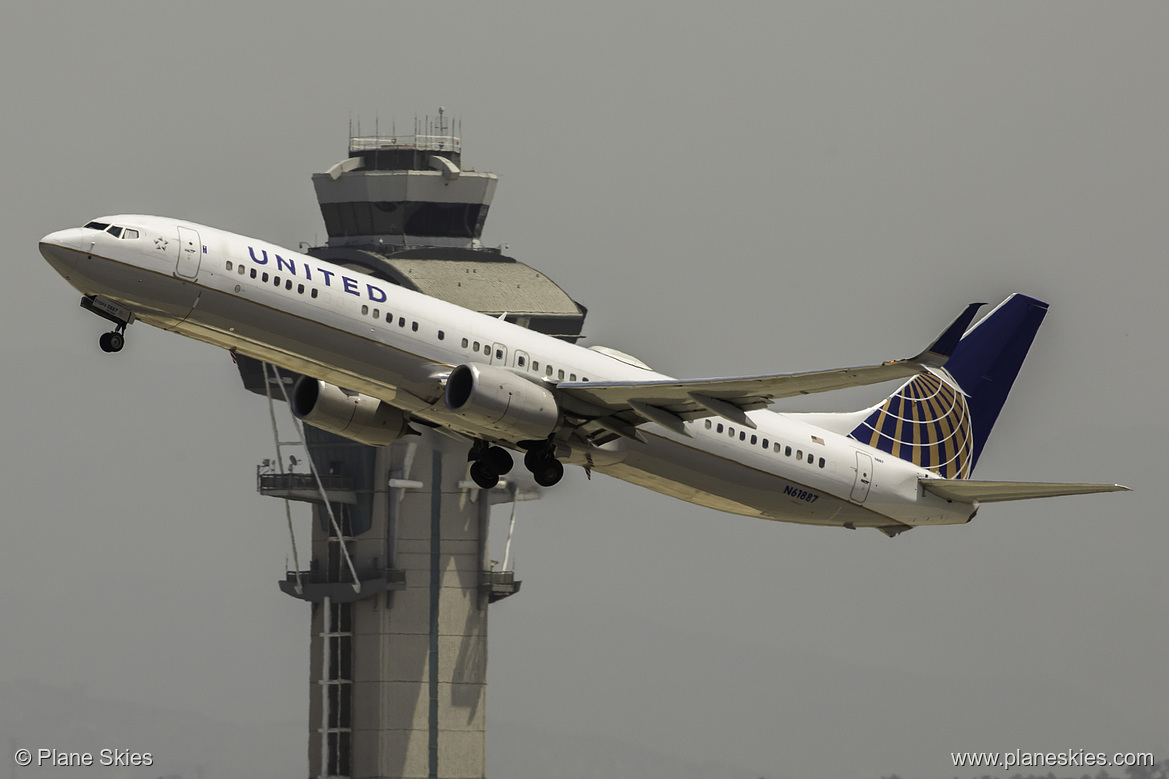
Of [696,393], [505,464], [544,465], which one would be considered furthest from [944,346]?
[505,464]

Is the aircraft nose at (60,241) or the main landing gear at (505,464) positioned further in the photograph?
the main landing gear at (505,464)

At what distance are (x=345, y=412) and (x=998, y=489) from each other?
70.2 ft

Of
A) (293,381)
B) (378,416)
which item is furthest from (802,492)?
(293,381)

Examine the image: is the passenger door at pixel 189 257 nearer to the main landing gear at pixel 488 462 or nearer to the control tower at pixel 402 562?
the main landing gear at pixel 488 462

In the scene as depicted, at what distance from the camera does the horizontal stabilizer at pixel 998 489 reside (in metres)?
69.6

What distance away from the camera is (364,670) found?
13675cm

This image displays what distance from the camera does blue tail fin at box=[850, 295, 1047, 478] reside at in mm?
81250

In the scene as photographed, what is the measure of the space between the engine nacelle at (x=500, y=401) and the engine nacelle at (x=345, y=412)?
556 centimetres

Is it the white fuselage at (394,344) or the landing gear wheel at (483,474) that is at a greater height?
the white fuselage at (394,344)

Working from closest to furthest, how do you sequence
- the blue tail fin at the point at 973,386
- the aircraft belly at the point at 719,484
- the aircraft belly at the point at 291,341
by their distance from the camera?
the aircraft belly at the point at 291,341 → the aircraft belly at the point at 719,484 → the blue tail fin at the point at 973,386

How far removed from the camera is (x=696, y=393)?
6719 cm

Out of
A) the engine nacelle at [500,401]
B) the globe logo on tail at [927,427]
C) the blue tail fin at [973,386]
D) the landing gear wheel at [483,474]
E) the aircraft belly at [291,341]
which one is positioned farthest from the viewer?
the blue tail fin at [973,386]

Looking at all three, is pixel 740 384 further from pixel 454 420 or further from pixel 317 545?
pixel 317 545

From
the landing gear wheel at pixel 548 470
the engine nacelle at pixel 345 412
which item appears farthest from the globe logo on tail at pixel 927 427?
the engine nacelle at pixel 345 412
